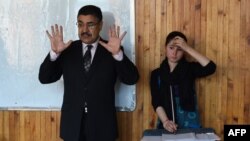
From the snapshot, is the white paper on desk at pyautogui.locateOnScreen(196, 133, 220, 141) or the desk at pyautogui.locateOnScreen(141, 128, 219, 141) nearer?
the white paper on desk at pyautogui.locateOnScreen(196, 133, 220, 141)

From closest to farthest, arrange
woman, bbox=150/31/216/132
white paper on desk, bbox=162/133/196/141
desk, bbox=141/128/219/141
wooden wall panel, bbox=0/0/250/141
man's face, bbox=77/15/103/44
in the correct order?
white paper on desk, bbox=162/133/196/141 < desk, bbox=141/128/219/141 < man's face, bbox=77/15/103/44 < woman, bbox=150/31/216/132 < wooden wall panel, bbox=0/0/250/141

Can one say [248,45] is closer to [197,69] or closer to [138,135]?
[197,69]

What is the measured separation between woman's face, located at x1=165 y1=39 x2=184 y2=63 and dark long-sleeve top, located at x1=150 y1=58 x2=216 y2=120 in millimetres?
38

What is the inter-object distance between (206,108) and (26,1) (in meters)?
Result: 1.50

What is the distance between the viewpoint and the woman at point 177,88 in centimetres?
237

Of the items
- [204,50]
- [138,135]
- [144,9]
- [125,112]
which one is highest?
[144,9]

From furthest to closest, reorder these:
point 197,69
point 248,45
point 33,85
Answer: point 33,85, point 248,45, point 197,69

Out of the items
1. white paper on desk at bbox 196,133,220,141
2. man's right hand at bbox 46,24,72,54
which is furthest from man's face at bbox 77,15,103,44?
white paper on desk at bbox 196,133,220,141

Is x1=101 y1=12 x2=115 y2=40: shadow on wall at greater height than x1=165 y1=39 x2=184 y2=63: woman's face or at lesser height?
greater

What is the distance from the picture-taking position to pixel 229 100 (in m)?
2.58

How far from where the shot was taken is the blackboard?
2623 millimetres

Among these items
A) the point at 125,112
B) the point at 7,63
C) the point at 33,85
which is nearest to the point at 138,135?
the point at 125,112

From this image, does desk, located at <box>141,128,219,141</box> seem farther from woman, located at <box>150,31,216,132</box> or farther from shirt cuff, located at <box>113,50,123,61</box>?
shirt cuff, located at <box>113,50,123,61</box>

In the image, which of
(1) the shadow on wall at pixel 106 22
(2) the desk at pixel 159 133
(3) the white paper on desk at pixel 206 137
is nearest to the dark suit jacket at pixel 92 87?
(2) the desk at pixel 159 133
